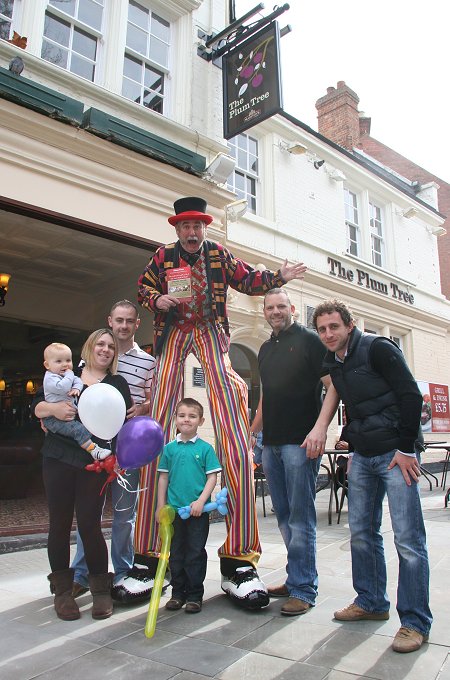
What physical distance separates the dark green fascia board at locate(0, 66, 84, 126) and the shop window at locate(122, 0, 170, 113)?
154cm

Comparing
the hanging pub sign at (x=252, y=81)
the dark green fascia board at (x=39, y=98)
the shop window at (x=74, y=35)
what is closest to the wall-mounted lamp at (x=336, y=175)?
the hanging pub sign at (x=252, y=81)

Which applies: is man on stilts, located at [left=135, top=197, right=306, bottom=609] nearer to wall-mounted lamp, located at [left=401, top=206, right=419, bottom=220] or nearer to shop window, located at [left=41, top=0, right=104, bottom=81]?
shop window, located at [left=41, top=0, right=104, bottom=81]

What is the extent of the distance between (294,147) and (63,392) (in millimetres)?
9038

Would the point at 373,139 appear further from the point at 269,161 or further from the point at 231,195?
the point at 231,195

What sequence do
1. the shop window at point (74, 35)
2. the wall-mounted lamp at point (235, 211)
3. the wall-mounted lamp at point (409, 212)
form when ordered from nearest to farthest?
the shop window at point (74, 35) < the wall-mounted lamp at point (235, 211) < the wall-mounted lamp at point (409, 212)

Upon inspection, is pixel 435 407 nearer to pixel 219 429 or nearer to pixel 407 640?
pixel 219 429

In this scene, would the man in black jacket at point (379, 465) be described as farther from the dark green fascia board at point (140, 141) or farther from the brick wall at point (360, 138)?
the brick wall at point (360, 138)

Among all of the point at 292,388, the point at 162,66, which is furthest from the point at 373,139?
the point at 292,388

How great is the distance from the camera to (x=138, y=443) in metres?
2.61

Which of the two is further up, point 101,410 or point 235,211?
point 235,211

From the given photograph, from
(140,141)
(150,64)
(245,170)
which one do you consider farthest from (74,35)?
(245,170)

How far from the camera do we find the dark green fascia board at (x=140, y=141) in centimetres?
593

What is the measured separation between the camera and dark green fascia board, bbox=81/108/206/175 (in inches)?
234

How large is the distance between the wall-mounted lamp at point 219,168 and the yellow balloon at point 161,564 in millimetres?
5511
